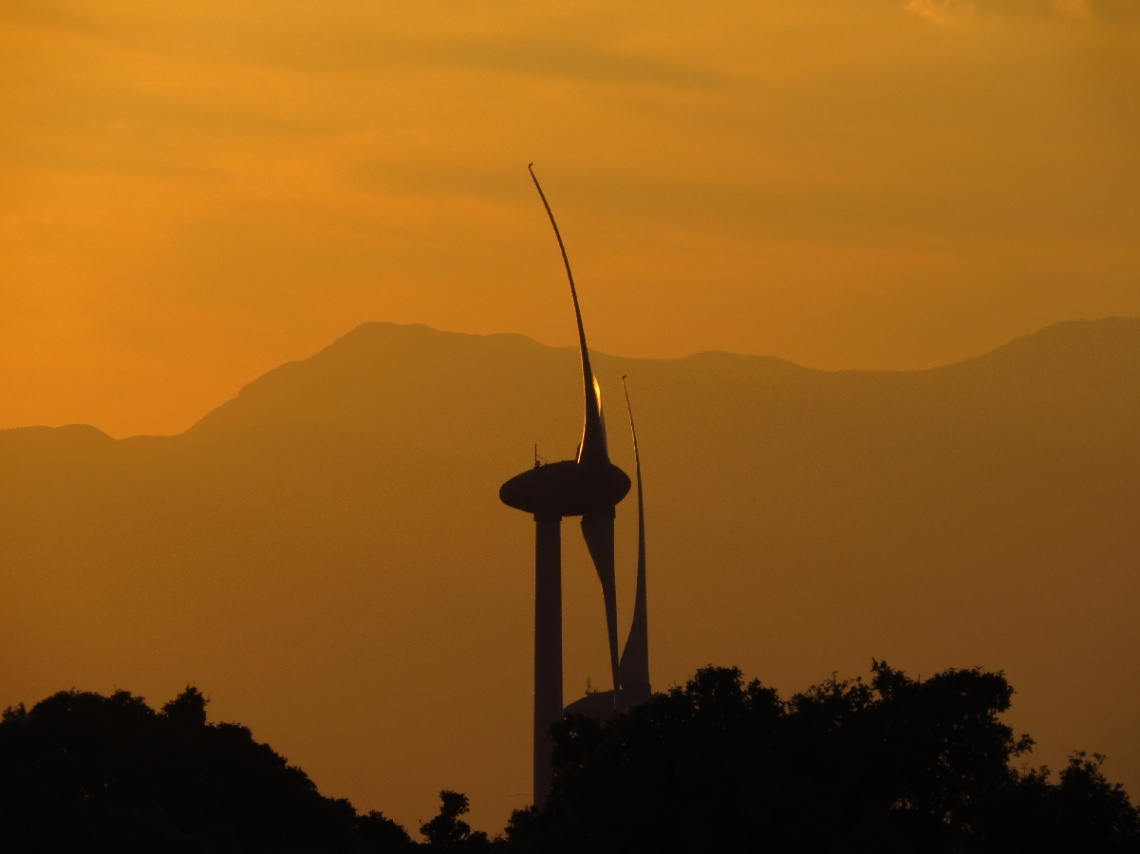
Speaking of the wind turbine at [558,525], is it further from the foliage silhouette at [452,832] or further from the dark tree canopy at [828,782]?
the dark tree canopy at [828,782]

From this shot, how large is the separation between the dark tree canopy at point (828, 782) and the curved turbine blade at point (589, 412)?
138 feet

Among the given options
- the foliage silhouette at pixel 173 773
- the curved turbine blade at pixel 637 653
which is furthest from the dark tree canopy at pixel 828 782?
the curved turbine blade at pixel 637 653

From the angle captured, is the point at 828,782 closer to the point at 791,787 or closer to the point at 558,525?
the point at 791,787

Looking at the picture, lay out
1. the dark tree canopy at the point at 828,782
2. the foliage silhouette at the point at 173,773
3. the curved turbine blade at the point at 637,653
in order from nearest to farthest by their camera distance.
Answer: the dark tree canopy at the point at 828,782, the foliage silhouette at the point at 173,773, the curved turbine blade at the point at 637,653

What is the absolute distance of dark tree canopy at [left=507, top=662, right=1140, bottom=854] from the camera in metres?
68.1

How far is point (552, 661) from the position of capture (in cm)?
13500

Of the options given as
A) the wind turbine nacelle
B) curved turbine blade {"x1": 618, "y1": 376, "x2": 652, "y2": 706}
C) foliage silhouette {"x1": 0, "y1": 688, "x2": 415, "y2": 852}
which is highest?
the wind turbine nacelle

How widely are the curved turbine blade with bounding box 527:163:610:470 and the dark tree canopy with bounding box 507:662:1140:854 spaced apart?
42121 millimetres

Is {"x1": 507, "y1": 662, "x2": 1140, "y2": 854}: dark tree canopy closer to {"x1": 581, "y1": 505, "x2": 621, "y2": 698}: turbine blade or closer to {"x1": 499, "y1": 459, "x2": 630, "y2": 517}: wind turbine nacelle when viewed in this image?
{"x1": 581, "y1": 505, "x2": 621, "y2": 698}: turbine blade

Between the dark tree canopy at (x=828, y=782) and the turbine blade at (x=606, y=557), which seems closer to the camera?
the dark tree canopy at (x=828, y=782)

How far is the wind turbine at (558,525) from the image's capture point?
128 meters

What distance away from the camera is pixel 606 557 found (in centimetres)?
12888

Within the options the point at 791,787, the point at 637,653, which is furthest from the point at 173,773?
the point at 637,653

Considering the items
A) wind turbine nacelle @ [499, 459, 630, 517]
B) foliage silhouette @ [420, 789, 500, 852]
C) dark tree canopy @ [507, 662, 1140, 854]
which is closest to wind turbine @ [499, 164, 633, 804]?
wind turbine nacelle @ [499, 459, 630, 517]
